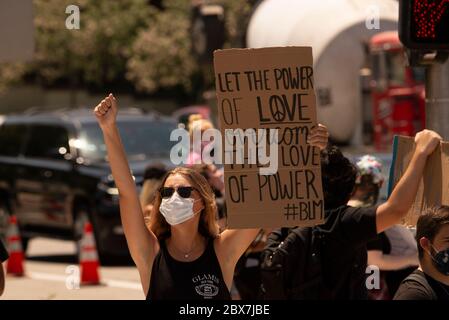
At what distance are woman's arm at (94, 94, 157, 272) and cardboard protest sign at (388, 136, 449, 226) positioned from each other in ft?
3.90

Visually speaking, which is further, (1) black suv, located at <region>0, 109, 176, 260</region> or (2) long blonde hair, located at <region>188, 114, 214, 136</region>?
(1) black suv, located at <region>0, 109, 176, 260</region>

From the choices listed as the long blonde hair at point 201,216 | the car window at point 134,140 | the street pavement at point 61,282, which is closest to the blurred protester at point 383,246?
the long blonde hair at point 201,216

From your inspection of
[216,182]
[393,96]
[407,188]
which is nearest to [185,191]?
[407,188]

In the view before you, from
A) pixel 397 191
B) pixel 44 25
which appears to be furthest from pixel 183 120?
pixel 44 25

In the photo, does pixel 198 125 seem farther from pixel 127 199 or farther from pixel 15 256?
pixel 15 256

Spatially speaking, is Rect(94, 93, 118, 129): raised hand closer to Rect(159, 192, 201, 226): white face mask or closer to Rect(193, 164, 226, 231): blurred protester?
Rect(159, 192, 201, 226): white face mask

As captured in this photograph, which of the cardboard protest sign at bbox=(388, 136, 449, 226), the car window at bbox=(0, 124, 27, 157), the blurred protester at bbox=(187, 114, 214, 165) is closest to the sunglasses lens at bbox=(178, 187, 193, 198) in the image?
the cardboard protest sign at bbox=(388, 136, 449, 226)

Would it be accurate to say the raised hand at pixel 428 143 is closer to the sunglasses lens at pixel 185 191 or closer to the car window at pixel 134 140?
the sunglasses lens at pixel 185 191

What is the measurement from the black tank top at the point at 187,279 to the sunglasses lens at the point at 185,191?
0.89 ft

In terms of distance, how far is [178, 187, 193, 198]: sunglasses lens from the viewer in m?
5.91

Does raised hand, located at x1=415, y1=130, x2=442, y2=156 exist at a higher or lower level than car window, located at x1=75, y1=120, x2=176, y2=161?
higher

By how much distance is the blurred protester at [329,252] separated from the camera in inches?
242

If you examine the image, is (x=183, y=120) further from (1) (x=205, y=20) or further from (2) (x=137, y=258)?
(2) (x=137, y=258)
